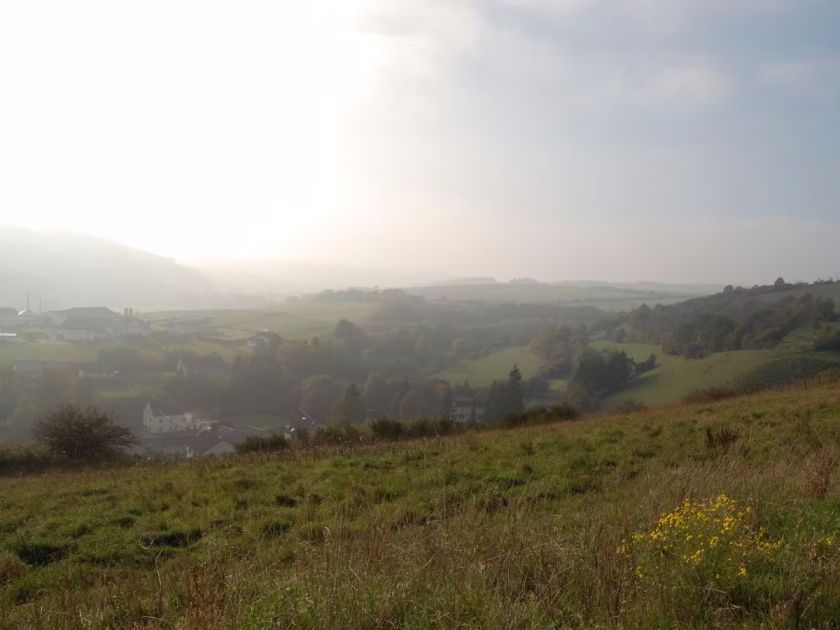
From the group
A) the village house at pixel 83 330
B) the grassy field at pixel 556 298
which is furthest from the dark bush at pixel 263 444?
the grassy field at pixel 556 298

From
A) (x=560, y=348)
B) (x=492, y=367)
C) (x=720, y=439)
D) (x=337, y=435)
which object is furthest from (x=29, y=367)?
(x=560, y=348)

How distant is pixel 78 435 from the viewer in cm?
1628

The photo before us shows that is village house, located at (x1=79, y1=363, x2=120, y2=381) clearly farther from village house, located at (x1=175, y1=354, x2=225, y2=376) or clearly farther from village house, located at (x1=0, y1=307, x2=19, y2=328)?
village house, located at (x1=0, y1=307, x2=19, y2=328)

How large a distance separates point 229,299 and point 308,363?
112ft

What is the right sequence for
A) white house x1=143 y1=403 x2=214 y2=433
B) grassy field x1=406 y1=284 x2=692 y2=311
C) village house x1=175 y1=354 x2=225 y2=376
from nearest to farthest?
white house x1=143 y1=403 x2=214 y2=433, village house x1=175 y1=354 x2=225 y2=376, grassy field x1=406 y1=284 x2=692 y2=311

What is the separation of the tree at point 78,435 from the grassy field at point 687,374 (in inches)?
868

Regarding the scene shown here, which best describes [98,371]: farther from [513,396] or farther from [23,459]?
[513,396]

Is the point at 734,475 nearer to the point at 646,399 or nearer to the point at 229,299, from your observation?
the point at 646,399

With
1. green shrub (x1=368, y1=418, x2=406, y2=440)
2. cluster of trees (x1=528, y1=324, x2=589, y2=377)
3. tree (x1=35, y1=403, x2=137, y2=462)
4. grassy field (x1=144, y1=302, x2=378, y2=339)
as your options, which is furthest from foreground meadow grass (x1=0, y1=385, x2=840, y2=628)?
grassy field (x1=144, y1=302, x2=378, y2=339)

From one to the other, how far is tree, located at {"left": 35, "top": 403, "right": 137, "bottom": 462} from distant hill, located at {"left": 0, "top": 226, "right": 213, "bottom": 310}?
31.1 m

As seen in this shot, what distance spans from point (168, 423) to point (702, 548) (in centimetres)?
2474

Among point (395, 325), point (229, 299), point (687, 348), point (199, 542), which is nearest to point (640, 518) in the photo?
point (199, 542)

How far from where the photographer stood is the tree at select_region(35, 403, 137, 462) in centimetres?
1620

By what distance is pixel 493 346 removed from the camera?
2050 inches
